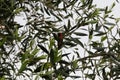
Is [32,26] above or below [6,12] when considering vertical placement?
below

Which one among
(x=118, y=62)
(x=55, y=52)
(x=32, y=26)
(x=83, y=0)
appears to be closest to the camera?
(x=55, y=52)

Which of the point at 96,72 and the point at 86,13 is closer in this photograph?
the point at 96,72

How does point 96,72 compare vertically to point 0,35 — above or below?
below

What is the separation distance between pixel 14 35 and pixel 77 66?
1.62 feet

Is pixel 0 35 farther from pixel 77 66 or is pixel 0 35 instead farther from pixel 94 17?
pixel 94 17

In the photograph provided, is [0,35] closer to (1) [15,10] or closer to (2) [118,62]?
(1) [15,10]

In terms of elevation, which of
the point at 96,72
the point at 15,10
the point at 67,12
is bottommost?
the point at 96,72

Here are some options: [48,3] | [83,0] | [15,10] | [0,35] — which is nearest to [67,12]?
[83,0]

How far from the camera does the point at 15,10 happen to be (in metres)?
→ 2.54

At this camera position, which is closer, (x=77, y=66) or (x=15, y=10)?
(x=77, y=66)

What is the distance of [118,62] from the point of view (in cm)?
225

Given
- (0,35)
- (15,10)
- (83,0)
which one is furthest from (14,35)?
(83,0)

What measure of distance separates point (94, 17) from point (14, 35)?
3.16 feet

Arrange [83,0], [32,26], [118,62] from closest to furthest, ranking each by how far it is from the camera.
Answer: [118,62], [32,26], [83,0]
